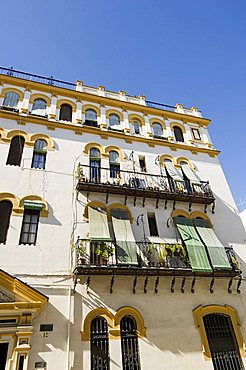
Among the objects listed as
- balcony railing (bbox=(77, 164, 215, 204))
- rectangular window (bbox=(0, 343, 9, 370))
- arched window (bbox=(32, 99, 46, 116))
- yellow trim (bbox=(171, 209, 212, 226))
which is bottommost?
rectangular window (bbox=(0, 343, 9, 370))

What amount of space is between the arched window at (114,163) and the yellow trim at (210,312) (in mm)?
7731

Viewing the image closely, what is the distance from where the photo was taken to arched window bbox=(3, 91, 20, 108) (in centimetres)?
1516

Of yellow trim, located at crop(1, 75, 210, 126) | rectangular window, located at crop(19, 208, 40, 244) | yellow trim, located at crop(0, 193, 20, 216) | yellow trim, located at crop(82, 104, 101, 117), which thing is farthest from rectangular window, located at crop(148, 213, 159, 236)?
yellow trim, located at crop(1, 75, 210, 126)

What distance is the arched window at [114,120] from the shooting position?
1678cm

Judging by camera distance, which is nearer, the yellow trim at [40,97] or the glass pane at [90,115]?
the yellow trim at [40,97]

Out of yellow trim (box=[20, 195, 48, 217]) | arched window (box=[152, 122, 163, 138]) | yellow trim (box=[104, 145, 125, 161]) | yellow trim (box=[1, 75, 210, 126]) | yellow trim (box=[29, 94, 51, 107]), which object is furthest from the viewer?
arched window (box=[152, 122, 163, 138])

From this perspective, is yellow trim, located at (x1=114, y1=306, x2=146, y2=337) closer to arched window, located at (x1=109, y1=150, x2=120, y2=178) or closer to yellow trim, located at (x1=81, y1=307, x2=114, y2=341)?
yellow trim, located at (x1=81, y1=307, x2=114, y2=341)

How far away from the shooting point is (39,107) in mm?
15719

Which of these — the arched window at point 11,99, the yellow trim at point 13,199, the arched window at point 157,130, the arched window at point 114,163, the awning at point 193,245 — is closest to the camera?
the awning at point 193,245

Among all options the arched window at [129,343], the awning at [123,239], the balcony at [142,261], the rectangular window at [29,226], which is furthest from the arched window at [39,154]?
the arched window at [129,343]

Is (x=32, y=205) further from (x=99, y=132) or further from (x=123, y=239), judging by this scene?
(x=99, y=132)

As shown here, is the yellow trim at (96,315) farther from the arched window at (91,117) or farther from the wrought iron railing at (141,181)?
the arched window at (91,117)

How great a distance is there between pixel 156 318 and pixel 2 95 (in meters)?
15.0

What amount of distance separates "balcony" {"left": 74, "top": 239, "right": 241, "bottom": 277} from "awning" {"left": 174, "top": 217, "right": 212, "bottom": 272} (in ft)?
0.74
